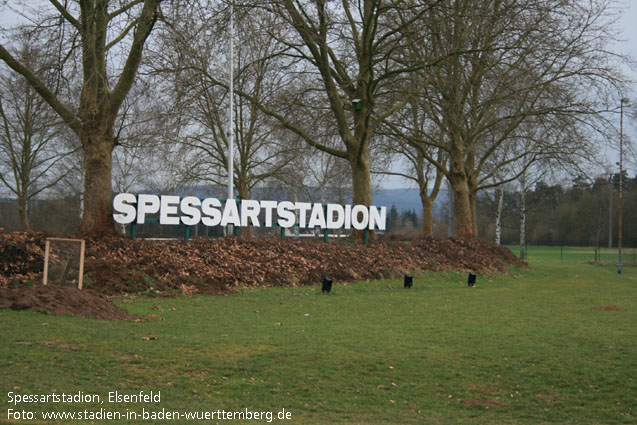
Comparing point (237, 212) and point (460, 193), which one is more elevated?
point (460, 193)

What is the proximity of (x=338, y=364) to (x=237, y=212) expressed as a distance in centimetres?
1535

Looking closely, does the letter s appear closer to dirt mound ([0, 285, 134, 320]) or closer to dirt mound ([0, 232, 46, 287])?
dirt mound ([0, 232, 46, 287])

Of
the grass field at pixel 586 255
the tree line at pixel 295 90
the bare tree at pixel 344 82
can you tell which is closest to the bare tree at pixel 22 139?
the tree line at pixel 295 90

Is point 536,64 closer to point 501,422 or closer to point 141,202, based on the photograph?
point 141,202

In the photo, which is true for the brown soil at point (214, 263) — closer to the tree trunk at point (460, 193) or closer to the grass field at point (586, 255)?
the tree trunk at point (460, 193)

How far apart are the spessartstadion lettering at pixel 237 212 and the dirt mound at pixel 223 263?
1.08 meters

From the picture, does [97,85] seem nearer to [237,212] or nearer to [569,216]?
[237,212]

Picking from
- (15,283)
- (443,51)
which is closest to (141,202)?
(15,283)

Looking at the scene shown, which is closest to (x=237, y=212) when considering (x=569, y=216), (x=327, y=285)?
(x=327, y=285)

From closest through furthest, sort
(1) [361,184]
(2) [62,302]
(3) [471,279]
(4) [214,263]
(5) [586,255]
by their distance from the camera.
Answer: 1. (2) [62,302]
2. (4) [214,263]
3. (3) [471,279]
4. (1) [361,184]
5. (5) [586,255]

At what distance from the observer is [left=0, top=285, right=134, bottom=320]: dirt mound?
12.1m

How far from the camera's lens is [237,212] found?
957 inches

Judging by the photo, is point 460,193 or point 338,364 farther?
point 460,193

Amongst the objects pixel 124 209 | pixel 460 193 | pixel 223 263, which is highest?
pixel 460 193
